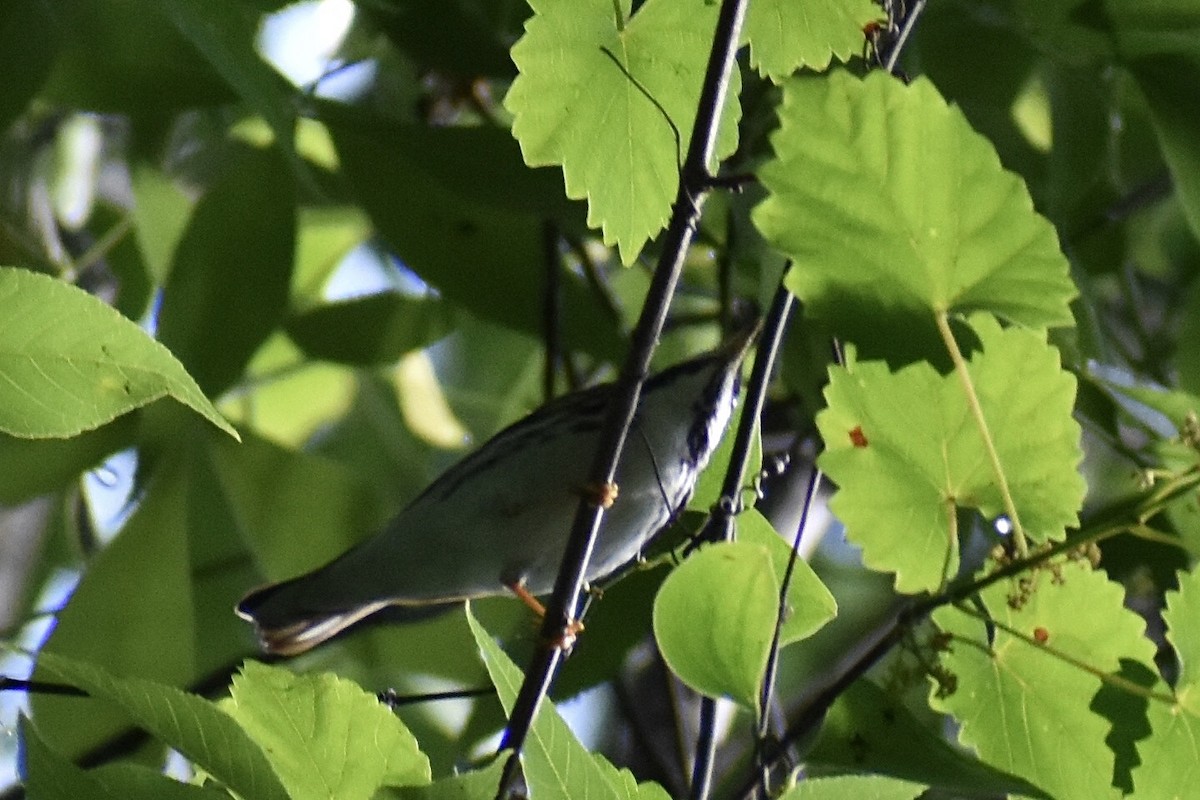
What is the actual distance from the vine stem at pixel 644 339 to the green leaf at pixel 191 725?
0.31 ft

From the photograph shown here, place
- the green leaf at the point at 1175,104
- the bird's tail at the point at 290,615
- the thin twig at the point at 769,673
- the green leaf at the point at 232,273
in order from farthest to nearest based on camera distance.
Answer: the green leaf at the point at 232,273, the bird's tail at the point at 290,615, the green leaf at the point at 1175,104, the thin twig at the point at 769,673

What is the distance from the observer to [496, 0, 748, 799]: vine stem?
0.59 metres

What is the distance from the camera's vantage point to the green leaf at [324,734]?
0.60 meters

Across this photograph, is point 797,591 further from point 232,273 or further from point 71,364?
point 232,273

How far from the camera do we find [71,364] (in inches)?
24.0

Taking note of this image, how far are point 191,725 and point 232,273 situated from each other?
0.81m

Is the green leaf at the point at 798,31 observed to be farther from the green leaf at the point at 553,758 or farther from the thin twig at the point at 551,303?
the thin twig at the point at 551,303

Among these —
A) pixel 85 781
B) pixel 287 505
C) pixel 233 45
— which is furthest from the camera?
pixel 287 505

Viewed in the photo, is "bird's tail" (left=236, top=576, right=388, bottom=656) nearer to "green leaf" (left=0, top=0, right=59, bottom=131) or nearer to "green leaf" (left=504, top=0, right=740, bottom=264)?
"green leaf" (left=0, top=0, right=59, bottom=131)

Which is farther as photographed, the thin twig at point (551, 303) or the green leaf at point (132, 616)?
the thin twig at point (551, 303)

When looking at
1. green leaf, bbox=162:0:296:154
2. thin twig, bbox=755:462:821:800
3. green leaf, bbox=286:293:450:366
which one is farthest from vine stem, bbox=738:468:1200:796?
green leaf, bbox=286:293:450:366

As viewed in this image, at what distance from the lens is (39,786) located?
1.78 ft

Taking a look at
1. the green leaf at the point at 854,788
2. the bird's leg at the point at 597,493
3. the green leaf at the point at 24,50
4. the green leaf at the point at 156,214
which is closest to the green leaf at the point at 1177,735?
the green leaf at the point at 854,788

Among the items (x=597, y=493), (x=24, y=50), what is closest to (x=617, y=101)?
(x=597, y=493)
